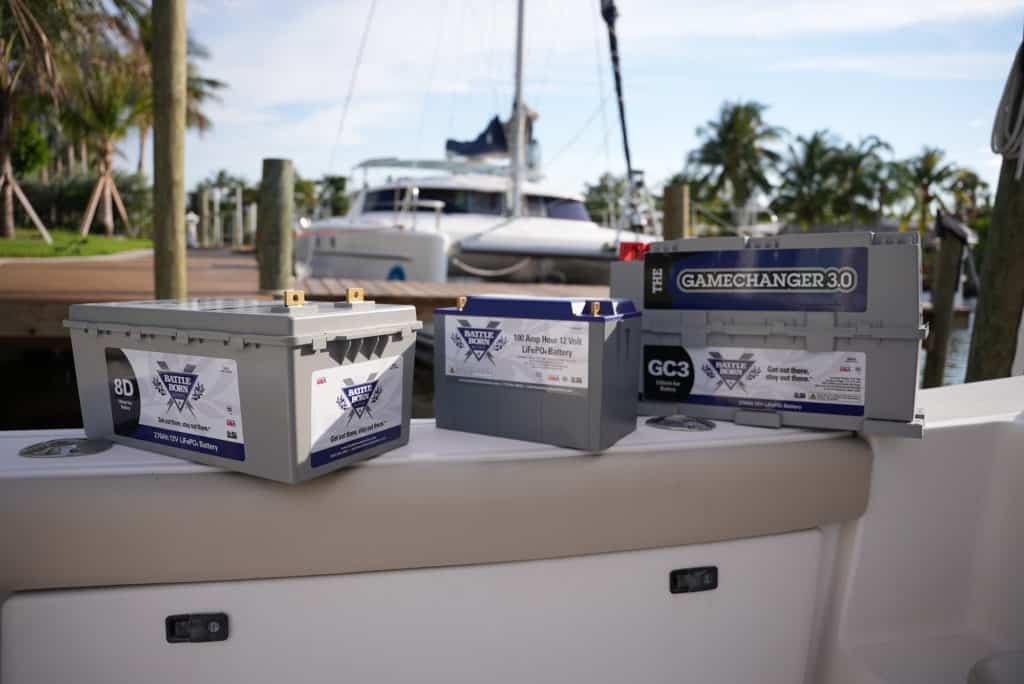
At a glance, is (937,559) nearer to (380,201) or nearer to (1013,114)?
(1013,114)

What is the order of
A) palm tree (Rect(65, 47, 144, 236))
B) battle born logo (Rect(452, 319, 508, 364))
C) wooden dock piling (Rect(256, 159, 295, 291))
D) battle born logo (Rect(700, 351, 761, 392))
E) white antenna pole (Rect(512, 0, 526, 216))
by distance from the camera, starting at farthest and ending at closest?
white antenna pole (Rect(512, 0, 526, 216)) → wooden dock piling (Rect(256, 159, 295, 291)) → palm tree (Rect(65, 47, 144, 236)) → battle born logo (Rect(700, 351, 761, 392)) → battle born logo (Rect(452, 319, 508, 364))

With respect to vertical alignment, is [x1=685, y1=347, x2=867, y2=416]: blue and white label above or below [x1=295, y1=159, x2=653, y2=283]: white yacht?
below

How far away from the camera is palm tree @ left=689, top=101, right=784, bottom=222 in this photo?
44.4m

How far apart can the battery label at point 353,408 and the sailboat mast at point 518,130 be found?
795cm

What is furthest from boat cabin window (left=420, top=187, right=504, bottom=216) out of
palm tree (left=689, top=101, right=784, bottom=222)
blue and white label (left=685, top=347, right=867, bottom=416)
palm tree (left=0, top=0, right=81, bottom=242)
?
palm tree (left=689, top=101, right=784, bottom=222)

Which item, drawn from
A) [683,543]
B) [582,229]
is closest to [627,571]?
[683,543]

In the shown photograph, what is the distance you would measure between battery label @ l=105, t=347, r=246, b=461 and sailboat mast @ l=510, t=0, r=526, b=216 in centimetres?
801

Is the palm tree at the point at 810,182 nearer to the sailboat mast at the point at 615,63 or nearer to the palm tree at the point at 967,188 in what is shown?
the palm tree at the point at 967,188

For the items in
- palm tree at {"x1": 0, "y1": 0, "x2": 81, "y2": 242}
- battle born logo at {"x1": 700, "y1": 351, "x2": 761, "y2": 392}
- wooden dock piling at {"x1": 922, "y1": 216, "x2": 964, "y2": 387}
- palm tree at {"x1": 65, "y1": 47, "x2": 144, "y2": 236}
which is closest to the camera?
battle born logo at {"x1": 700, "y1": 351, "x2": 761, "y2": 392}

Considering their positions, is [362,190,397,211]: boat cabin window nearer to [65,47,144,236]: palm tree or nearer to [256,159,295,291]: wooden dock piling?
[65,47,144,236]: palm tree

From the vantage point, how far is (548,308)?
4.52 feet

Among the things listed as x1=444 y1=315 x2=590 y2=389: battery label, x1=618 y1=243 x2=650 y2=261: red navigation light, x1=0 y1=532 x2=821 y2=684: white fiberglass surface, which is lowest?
x1=0 y1=532 x2=821 y2=684: white fiberglass surface

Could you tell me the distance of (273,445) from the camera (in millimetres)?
1191

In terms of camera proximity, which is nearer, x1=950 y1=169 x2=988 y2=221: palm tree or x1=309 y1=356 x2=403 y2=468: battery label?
x1=309 y1=356 x2=403 y2=468: battery label
